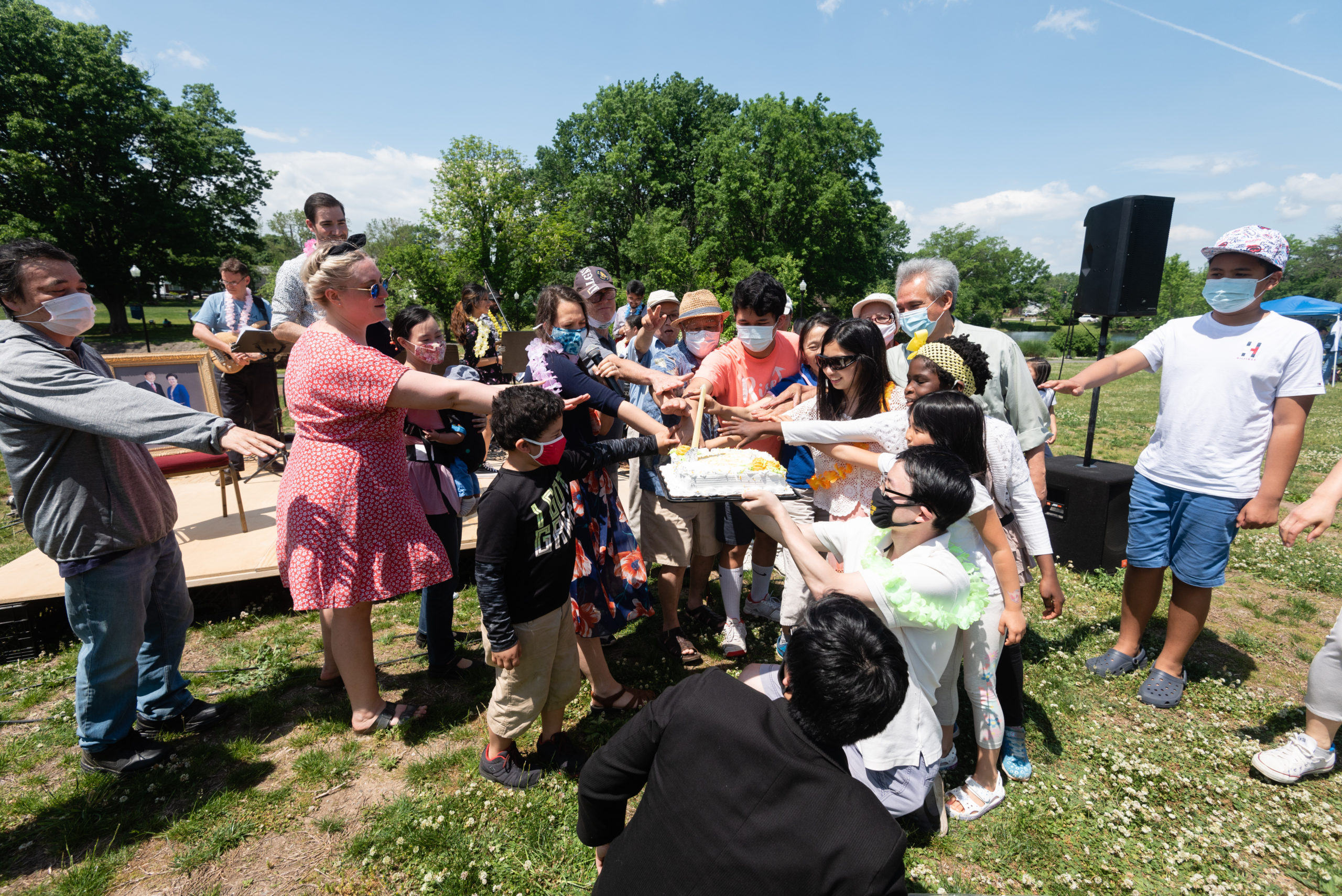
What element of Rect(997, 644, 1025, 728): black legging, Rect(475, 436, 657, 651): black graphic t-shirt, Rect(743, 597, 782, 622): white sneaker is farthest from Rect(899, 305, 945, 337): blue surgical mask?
Rect(475, 436, 657, 651): black graphic t-shirt

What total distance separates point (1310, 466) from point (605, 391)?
1204 centimetres

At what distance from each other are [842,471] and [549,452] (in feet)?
5.33

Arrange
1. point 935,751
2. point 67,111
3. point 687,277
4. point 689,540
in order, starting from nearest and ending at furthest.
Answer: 1. point 935,751
2. point 689,540
3. point 67,111
4. point 687,277

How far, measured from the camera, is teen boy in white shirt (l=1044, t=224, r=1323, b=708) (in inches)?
128

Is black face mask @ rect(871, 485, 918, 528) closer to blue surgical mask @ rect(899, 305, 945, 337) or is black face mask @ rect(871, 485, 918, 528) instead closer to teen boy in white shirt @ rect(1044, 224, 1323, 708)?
blue surgical mask @ rect(899, 305, 945, 337)

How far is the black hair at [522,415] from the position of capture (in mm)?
2500

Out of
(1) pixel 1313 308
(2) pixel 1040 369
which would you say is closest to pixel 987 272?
(1) pixel 1313 308

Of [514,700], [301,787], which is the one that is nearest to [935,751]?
Answer: [514,700]

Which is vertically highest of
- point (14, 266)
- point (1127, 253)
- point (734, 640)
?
point (1127, 253)

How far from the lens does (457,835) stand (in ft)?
8.79

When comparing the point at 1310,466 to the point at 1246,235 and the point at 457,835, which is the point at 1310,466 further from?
the point at 457,835

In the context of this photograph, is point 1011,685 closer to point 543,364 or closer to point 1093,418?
point 543,364

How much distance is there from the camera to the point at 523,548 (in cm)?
261

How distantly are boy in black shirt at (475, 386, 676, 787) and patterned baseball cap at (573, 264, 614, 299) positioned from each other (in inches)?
64.1
